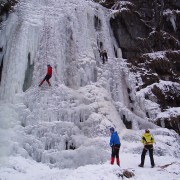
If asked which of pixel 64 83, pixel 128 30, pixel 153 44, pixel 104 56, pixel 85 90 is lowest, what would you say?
pixel 85 90

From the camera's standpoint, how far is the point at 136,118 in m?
17.8

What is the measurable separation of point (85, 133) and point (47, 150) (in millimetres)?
2204

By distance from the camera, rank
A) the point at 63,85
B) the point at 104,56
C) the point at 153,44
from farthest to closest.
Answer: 1. the point at 153,44
2. the point at 104,56
3. the point at 63,85

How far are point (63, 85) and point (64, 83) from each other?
1.19 ft

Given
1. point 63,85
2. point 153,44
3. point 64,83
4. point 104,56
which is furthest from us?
point 153,44

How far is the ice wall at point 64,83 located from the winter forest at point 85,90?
2.0 inches

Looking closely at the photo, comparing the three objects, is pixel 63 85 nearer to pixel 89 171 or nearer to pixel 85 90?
pixel 85 90

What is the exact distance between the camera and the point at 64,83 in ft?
57.3

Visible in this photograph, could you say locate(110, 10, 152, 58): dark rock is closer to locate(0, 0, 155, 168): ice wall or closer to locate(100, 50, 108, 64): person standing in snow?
locate(0, 0, 155, 168): ice wall

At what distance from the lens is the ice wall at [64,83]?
1438 cm

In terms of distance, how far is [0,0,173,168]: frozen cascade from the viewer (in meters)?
14.3

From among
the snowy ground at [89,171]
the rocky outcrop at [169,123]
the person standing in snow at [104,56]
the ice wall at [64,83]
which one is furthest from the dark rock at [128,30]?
the snowy ground at [89,171]

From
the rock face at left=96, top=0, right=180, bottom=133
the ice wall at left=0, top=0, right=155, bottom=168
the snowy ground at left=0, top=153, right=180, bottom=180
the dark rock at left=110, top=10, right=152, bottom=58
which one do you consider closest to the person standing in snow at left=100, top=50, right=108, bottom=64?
the ice wall at left=0, top=0, right=155, bottom=168

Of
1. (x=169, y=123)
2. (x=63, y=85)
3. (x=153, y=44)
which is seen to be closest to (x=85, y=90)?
(x=63, y=85)
